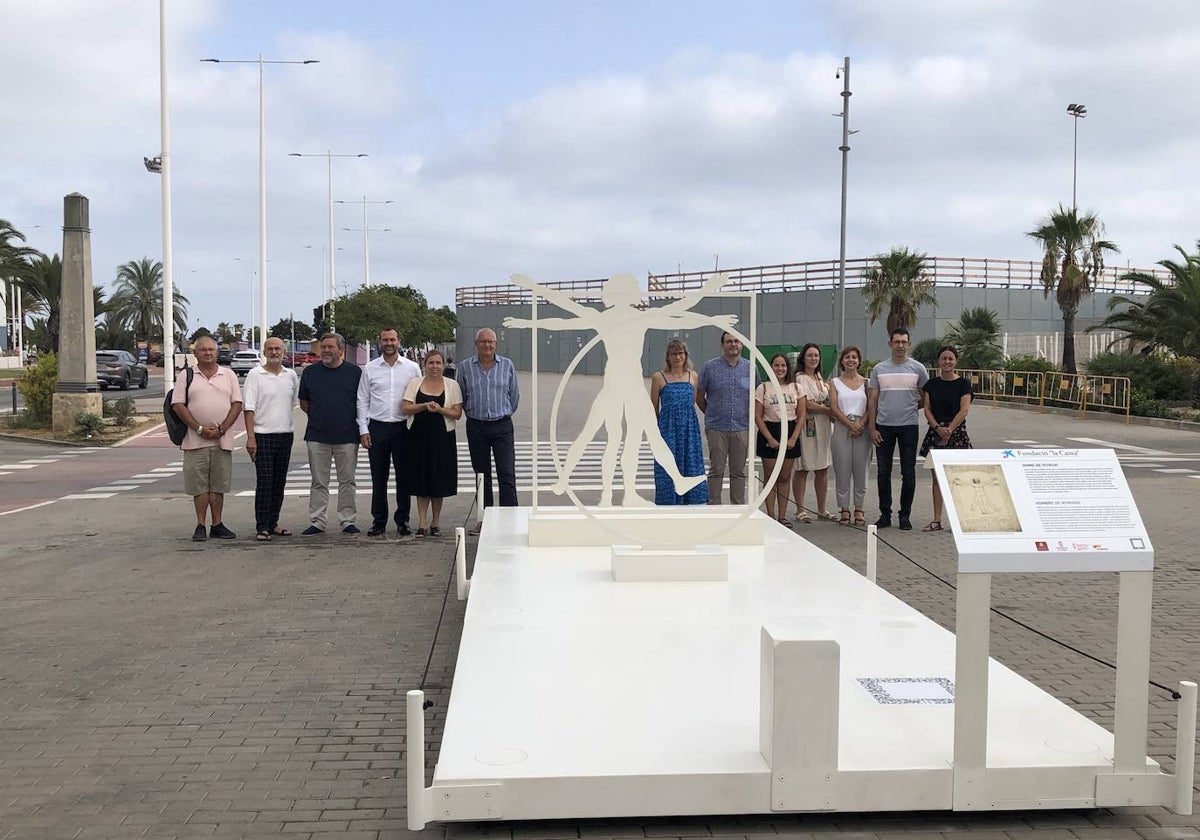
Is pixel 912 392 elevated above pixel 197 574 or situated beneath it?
elevated above

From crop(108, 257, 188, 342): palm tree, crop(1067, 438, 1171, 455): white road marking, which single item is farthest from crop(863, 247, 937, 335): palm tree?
crop(108, 257, 188, 342): palm tree

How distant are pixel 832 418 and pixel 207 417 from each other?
608 cm

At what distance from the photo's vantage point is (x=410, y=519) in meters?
12.7

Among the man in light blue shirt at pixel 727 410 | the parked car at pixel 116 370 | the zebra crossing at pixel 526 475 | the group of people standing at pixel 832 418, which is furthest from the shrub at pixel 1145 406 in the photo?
the parked car at pixel 116 370

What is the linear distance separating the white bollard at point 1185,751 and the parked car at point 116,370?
157 feet

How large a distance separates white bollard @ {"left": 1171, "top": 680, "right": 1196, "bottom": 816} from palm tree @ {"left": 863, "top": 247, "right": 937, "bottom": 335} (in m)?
39.5

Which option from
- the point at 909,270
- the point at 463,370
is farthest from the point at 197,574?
the point at 909,270

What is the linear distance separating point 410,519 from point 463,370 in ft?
7.53

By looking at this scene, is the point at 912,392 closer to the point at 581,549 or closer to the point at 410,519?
the point at 581,549

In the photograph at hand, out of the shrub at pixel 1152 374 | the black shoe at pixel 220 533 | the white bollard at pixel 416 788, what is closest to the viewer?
the white bollard at pixel 416 788

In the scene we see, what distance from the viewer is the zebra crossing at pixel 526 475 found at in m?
16.1

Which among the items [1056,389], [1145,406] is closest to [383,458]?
[1145,406]

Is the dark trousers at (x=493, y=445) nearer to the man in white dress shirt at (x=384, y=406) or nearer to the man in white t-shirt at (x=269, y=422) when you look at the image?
the man in white dress shirt at (x=384, y=406)

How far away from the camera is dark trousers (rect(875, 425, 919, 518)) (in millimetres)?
11807
